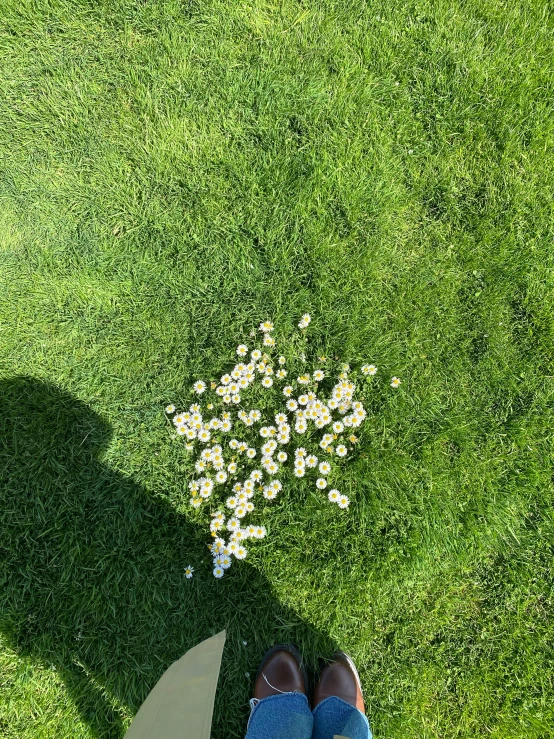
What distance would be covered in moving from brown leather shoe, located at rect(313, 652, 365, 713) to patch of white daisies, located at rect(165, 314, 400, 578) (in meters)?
0.73

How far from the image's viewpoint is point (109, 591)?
2355 mm

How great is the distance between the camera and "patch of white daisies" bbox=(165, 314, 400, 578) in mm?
2357

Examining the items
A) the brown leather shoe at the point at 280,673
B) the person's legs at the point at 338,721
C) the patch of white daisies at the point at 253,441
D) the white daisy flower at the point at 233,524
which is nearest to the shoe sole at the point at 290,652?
the brown leather shoe at the point at 280,673

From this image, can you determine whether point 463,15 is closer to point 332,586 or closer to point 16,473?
point 332,586

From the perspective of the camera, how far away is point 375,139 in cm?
266

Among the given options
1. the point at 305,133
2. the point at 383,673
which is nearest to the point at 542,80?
the point at 305,133

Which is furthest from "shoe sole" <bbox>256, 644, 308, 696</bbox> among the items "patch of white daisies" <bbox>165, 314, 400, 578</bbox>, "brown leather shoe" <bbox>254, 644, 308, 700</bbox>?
"patch of white daisies" <bbox>165, 314, 400, 578</bbox>

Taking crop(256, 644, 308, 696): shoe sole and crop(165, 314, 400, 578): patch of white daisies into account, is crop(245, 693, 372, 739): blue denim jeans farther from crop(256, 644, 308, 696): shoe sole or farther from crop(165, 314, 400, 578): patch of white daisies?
crop(165, 314, 400, 578): patch of white daisies

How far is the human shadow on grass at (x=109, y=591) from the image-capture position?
7.59 feet

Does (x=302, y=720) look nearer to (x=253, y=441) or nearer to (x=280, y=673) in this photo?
(x=280, y=673)

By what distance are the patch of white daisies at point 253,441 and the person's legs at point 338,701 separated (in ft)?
2.45

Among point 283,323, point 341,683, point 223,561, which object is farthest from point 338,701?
point 283,323

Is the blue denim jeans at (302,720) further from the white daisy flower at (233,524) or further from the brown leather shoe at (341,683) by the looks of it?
the white daisy flower at (233,524)

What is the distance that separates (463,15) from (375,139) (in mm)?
953
